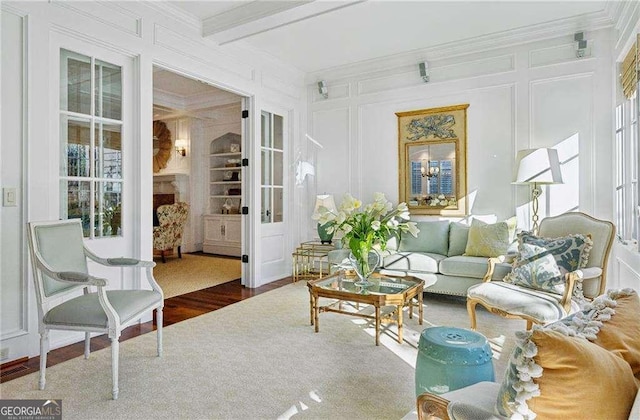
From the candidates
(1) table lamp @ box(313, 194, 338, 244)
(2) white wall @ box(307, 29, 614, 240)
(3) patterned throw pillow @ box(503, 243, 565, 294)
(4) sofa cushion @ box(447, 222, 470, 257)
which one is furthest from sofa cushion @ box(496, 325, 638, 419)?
(1) table lamp @ box(313, 194, 338, 244)

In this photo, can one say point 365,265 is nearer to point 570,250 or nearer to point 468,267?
point 468,267

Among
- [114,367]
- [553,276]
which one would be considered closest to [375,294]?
[553,276]

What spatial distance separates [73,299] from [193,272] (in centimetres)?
332

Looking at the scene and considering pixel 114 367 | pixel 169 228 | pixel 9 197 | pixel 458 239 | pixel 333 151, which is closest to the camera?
pixel 114 367

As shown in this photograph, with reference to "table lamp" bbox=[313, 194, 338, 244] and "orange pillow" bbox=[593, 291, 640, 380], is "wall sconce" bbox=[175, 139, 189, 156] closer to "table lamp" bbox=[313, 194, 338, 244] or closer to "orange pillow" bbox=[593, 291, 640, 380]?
"table lamp" bbox=[313, 194, 338, 244]

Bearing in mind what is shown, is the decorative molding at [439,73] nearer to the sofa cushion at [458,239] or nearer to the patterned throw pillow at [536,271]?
the sofa cushion at [458,239]

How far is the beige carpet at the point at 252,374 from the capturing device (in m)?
2.00

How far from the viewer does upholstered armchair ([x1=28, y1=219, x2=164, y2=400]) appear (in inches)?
84.3

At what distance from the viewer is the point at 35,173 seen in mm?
2689

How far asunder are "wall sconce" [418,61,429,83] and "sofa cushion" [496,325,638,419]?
431cm

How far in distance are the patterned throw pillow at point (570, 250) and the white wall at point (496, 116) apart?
4.21ft

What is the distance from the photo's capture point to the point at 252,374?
94.0 inches

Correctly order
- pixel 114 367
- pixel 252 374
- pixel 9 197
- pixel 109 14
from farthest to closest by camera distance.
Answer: pixel 109 14 < pixel 9 197 < pixel 252 374 < pixel 114 367

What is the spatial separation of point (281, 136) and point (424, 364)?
4.03 metres
